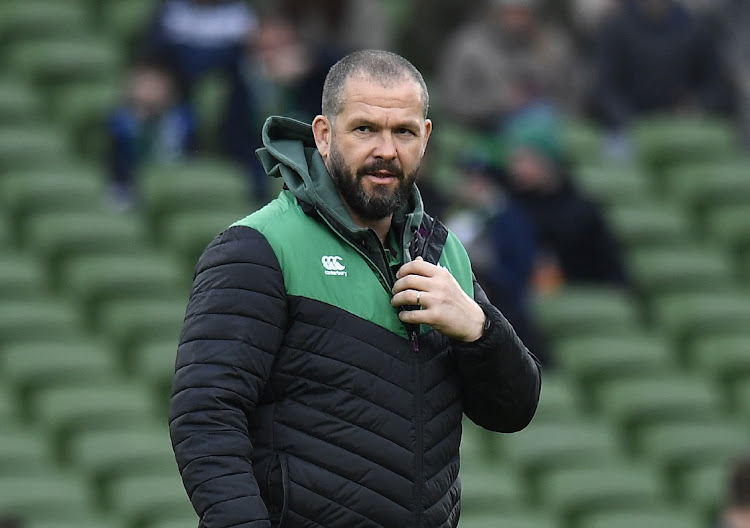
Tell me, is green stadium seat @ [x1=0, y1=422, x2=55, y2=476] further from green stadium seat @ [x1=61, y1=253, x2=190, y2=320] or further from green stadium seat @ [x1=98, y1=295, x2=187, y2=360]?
green stadium seat @ [x1=61, y1=253, x2=190, y2=320]

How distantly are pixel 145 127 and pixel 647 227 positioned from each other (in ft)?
8.23

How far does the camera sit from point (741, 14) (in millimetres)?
9148

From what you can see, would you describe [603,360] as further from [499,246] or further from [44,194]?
[44,194]

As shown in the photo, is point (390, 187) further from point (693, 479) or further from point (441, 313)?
point (693, 479)

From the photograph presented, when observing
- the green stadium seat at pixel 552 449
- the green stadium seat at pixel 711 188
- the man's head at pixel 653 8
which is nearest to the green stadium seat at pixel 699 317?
the green stadium seat at pixel 711 188

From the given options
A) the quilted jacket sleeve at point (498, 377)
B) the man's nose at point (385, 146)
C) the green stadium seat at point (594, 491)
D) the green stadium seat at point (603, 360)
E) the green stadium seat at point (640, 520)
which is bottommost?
the green stadium seat at point (640, 520)

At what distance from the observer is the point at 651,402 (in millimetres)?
6922

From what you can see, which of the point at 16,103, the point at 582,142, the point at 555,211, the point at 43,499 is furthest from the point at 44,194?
the point at 582,142

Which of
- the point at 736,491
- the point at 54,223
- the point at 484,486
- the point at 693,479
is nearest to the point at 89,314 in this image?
the point at 54,223

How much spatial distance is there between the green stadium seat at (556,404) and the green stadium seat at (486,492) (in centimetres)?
54

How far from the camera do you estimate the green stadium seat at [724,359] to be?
729 cm

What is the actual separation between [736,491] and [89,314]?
9.97 feet

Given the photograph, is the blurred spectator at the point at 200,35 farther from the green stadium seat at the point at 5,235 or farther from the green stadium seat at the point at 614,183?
the green stadium seat at the point at 614,183

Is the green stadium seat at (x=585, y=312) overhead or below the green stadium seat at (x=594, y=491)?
overhead
